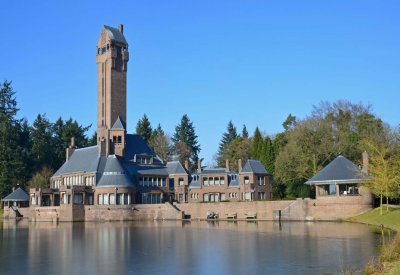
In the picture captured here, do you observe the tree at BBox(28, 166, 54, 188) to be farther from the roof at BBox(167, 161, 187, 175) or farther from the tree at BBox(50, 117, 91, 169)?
the roof at BBox(167, 161, 187, 175)

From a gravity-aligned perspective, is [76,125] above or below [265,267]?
above

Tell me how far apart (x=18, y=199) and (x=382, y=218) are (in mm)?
63457

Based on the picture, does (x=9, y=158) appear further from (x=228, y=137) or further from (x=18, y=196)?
(x=228, y=137)

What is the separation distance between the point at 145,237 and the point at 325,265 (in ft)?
65.8

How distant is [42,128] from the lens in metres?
110

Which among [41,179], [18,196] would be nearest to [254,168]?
[41,179]

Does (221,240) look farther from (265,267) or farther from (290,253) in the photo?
(265,267)

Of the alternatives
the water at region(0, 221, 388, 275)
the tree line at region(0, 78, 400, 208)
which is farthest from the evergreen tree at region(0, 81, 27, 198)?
the water at region(0, 221, 388, 275)

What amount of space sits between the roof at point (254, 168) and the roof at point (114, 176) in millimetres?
17505

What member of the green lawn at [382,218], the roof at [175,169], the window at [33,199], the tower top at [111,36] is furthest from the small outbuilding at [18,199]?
the green lawn at [382,218]

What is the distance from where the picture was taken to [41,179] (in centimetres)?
9512

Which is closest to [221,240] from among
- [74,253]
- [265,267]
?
[74,253]

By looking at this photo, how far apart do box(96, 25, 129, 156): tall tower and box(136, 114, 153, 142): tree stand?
3543cm

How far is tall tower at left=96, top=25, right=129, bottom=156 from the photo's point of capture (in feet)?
287
